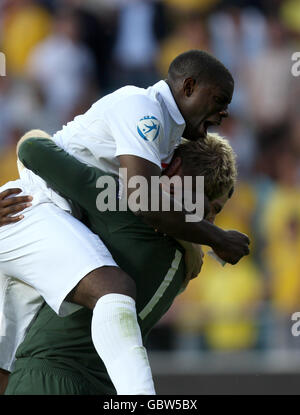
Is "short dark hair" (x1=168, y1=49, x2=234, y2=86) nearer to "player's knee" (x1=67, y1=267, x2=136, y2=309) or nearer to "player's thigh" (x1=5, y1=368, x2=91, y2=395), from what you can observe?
"player's knee" (x1=67, y1=267, x2=136, y2=309)

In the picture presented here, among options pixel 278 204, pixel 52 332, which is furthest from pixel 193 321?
pixel 52 332

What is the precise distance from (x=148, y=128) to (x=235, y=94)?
176 inches

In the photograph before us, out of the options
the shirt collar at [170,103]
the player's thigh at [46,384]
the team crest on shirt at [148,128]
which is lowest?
the player's thigh at [46,384]

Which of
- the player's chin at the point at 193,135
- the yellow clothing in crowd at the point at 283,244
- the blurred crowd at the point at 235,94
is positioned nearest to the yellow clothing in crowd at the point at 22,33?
the blurred crowd at the point at 235,94

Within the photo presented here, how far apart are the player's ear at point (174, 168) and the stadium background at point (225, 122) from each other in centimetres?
277

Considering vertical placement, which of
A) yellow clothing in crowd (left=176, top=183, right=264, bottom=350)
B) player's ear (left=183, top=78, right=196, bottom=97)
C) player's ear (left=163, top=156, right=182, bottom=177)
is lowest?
yellow clothing in crowd (left=176, top=183, right=264, bottom=350)

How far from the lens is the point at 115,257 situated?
2.81 m

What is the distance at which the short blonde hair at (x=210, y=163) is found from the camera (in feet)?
9.46

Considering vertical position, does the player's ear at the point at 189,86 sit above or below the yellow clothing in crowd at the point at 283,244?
above

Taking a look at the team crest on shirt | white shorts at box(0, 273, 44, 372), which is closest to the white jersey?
the team crest on shirt

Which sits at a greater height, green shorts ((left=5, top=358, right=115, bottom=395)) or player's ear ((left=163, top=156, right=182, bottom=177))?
player's ear ((left=163, top=156, right=182, bottom=177))

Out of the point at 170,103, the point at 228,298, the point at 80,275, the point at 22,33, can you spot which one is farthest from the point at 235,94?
the point at 80,275

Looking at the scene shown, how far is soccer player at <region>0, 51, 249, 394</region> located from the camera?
2490 millimetres

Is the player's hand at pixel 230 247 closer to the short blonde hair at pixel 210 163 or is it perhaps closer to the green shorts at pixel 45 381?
the short blonde hair at pixel 210 163
